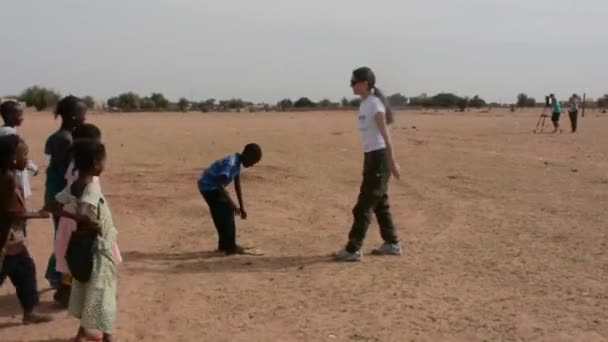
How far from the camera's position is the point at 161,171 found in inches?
544

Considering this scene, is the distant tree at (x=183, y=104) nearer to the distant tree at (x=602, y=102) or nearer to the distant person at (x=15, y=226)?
the distant tree at (x=602, y=102)

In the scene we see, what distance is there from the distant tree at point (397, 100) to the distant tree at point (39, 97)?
195 ft

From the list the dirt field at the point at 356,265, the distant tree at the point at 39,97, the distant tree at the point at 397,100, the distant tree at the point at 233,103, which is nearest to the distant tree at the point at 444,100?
the distant tree at the point at 233,103

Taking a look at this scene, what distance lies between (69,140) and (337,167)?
10117 mm

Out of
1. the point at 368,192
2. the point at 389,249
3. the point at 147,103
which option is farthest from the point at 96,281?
the point at 147,103

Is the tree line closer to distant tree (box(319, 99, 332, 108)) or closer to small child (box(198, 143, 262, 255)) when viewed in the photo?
distant tree (box(319, 99, 332, 108))

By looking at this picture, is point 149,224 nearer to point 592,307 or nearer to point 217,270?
point 217,270

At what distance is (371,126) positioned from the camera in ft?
21.0

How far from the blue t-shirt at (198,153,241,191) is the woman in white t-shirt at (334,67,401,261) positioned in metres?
1.30

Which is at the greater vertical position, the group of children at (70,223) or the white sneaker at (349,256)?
the group of children at (70,223)

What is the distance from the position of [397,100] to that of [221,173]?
6.62 ft

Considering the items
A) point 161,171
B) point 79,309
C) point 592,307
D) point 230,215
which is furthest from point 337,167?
point 79,309

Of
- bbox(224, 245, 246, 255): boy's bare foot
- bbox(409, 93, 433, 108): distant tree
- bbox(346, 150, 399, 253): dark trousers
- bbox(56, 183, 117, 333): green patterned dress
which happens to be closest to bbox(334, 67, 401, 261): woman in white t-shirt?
bbox(346, 150, 399, 253): dark trousers

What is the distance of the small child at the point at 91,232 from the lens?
163 inches
